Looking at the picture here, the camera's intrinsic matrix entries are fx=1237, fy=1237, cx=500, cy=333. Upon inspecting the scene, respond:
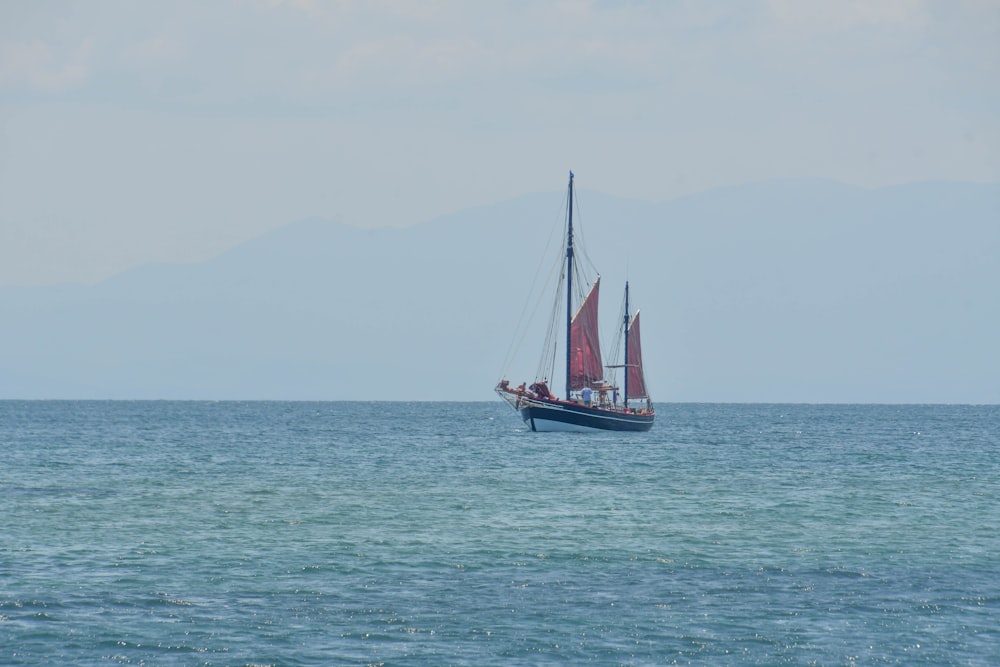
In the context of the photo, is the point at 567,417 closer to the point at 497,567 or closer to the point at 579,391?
the point at 579,391

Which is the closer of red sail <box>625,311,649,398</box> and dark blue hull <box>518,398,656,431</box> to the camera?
dark blue hull <box>518,398,656,431</box>

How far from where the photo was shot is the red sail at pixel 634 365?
389 ft

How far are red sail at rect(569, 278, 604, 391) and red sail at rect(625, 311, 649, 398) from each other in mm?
10537

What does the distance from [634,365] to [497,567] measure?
8483 centimetres

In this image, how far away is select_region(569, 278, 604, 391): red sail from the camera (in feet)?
341

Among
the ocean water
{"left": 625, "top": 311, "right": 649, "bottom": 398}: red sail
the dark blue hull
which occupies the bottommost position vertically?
the ocean water

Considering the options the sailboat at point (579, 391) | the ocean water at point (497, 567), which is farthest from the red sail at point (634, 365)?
the ocean water at point (497, 567)

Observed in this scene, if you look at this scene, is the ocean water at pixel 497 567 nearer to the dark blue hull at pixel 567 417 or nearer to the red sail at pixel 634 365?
the dark blue hull at pixel 567 417

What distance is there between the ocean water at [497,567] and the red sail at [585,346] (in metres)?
33.5

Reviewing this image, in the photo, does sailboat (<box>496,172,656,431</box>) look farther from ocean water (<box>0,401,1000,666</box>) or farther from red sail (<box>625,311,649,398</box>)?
ocean water (<box>0,401,1000,666</box>)

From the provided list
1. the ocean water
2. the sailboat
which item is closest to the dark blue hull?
the sailboat

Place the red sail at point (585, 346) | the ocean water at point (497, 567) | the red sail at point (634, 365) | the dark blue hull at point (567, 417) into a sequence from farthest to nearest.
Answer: the red sail at point (634, 365)
the dark blue hull at point (567, 417)
the red sail at point (585, 346)
the ocean water at point (497, 567)

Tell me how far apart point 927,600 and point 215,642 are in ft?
56.7

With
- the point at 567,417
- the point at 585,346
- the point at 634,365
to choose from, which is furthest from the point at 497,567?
the point at 634,365
